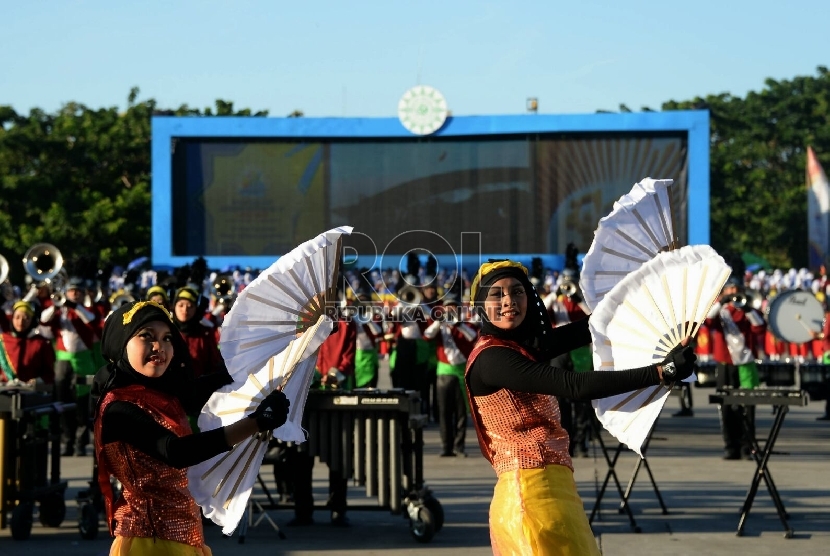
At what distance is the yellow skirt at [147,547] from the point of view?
4.50m

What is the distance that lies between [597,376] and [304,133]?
104ft

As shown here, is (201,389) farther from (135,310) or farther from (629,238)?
(629,238)

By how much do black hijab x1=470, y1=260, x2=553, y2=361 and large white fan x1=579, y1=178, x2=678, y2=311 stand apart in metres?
0.27

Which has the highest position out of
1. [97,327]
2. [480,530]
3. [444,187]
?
[444,187]

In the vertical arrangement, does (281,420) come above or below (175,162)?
below

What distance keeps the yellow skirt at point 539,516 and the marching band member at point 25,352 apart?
30.9 feet

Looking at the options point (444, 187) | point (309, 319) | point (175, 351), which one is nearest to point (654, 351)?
point (309, 319)

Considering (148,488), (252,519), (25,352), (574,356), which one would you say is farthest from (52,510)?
(574,356)

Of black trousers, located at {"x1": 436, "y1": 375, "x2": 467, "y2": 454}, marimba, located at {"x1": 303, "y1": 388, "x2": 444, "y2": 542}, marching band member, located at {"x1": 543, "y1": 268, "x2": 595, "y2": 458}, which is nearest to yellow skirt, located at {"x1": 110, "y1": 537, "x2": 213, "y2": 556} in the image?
marimba, located at {"x1": 303, "y1": 388, "x2": 444, "y2": 542}

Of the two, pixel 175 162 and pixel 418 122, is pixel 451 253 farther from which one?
pixel 175 162

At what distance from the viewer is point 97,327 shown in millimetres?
15469

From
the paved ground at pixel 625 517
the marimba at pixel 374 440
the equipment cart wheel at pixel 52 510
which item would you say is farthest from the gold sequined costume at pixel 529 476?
the equipment cart wheel at pixel 52 510

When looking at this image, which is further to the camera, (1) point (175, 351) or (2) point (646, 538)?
(2) point (646, 538)

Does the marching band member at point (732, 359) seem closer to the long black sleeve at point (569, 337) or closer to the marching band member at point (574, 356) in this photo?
the marching band member at point (574, 356)
